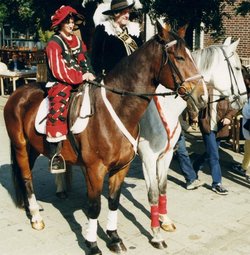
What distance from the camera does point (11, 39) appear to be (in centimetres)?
2823

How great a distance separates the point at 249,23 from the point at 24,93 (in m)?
13.7

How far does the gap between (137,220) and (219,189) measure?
1590 mm

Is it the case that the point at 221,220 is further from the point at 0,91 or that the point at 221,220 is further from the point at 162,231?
the point at 0,91

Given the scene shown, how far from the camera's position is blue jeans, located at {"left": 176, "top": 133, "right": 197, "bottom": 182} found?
5.97m

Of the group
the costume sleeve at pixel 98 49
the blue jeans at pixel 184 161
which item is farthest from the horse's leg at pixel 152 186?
the blue jeans at pixel 184 161

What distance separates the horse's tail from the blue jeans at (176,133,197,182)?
2.36 metres

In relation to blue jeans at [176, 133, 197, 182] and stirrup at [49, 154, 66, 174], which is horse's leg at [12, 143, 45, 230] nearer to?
stirrup at [49, 154, 66, 174]

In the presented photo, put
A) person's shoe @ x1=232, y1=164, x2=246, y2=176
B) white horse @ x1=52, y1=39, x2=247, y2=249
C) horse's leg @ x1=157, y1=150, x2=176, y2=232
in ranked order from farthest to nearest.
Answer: person's shoe @ x1=232, y1=164, x2=246, y2=176 → horse's leg @ x1=157, y1=150, x2=176, y2=232 → white horse @ x1=52, y1=39, x2=247, y2=249

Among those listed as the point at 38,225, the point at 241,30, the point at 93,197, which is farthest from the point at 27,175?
the point at 241,30

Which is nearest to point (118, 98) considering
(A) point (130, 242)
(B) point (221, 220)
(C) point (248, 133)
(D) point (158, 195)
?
(D) point (158, 195)

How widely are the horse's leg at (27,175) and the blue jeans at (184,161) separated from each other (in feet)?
7.11

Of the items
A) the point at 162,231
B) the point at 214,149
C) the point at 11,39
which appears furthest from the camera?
the point at 11,39

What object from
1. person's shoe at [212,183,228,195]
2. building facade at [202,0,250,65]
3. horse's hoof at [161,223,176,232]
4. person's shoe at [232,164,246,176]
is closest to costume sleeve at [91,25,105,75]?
horse's hoof at [161,223,176,232]

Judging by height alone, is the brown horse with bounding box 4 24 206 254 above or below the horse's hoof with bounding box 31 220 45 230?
above
